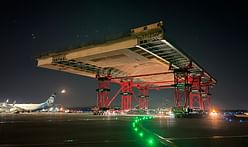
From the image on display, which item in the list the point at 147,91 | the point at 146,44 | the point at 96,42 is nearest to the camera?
the point at 146,44

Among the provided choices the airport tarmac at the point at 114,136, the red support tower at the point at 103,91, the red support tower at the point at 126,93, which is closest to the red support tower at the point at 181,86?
the red support tower at the point at 103,91

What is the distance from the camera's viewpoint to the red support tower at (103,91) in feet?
259

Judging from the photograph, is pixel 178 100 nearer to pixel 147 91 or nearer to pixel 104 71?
pixel 104 71

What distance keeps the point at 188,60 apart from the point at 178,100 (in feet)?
35.8

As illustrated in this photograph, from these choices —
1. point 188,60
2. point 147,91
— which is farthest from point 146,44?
point 147,91

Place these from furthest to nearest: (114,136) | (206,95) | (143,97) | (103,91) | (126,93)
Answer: (143,97), (206,95), (126,93), (103,91), (114,136)

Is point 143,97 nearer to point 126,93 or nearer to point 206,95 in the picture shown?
point 126,93

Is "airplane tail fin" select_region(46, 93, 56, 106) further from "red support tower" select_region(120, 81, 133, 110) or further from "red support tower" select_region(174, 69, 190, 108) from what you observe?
"red support tower" select_region(174, 69, 190, 108)

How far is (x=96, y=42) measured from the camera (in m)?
55.6

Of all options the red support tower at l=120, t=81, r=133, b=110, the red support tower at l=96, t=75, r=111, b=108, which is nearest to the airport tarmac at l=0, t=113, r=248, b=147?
the red support tower at l=96, t=75, r=111, b=108

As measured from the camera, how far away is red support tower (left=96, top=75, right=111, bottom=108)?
79.1 meters

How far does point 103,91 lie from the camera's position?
7894 centimetres

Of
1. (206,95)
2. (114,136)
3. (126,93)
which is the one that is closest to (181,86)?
(126,93)

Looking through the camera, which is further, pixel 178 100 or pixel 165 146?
pixel 178 100
